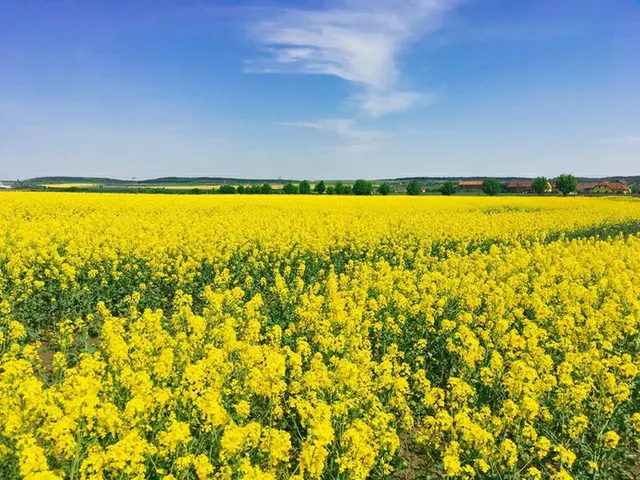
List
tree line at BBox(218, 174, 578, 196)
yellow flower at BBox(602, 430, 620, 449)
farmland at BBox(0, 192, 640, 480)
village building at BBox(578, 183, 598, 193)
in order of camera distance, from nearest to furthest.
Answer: farmland at BBox(0, 192, 640, 480), yellow flower at BBox(602, 430, 620, 449), tree line at BBox(218, 174, 578, 196), village building at BBox(578, 183, 598, 193)

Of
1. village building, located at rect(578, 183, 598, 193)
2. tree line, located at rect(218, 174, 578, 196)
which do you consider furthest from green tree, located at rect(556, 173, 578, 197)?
village building, located at rect(578, 183, 598, 193)

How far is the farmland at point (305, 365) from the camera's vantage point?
15.1 ft

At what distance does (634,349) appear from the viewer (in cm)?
908

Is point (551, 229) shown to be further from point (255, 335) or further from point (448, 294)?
point (255, 335)

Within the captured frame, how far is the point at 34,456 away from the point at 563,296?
10.4 meters

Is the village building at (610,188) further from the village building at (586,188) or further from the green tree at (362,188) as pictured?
the green tree at (362,188)

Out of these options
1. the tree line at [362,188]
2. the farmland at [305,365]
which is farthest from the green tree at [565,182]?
the farmland at [305,365]

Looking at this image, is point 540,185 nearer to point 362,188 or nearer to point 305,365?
point 362,188

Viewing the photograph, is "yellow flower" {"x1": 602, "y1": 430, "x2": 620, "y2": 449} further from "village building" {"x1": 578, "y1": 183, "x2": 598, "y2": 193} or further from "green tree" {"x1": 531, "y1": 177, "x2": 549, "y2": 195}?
"village building" {"x1": 578, "y1": 183, "x2": 598, "y2": 193}

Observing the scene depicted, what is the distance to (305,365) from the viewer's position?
25.4 feet

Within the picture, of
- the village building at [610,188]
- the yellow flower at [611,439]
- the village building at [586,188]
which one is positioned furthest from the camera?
the village building at [586,188]

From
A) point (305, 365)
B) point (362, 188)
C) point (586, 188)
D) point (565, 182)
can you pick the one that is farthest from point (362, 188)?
point (586, 188)

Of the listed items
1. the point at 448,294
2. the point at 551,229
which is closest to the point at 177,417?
the point at 448,294

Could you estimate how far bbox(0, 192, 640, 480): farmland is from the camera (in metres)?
4.61
